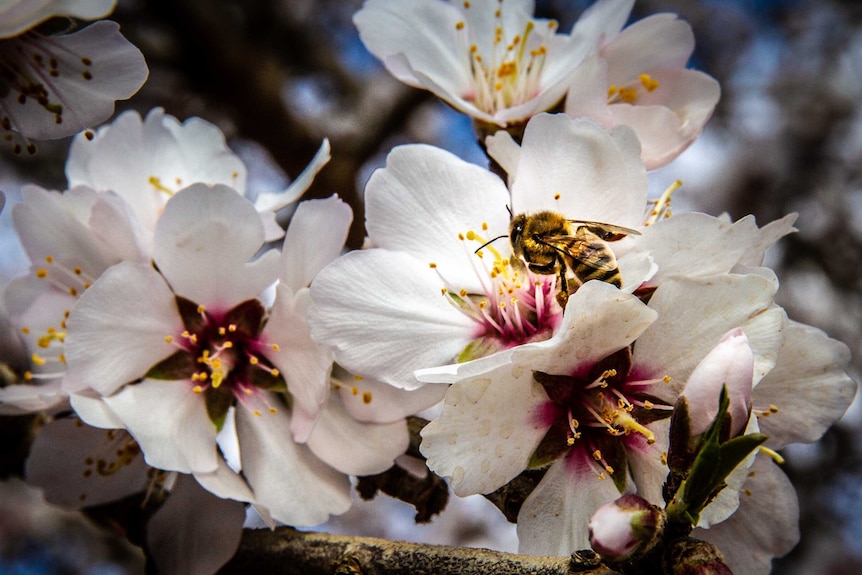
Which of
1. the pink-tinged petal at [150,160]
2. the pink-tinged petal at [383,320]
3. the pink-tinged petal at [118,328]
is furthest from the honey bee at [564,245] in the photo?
the pink-tinged petal at [150,160]

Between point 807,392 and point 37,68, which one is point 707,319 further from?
point 37,68

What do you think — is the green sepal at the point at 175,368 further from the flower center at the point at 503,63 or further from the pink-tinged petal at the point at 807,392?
the pink-tinged petal at the point at 807,392

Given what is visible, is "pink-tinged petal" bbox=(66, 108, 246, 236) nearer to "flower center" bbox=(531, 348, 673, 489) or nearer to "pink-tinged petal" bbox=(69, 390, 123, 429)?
"pink-tinged petal" bbox=(69, 390, 123, 429)

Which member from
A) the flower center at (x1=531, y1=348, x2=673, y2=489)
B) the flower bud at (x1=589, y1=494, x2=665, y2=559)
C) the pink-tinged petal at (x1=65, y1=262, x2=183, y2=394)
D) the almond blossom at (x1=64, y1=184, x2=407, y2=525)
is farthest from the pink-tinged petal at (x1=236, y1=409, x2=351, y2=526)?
the flower bud at (x1=589, y1=494, x2=665, y2=559)

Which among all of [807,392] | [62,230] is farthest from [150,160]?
[807,392]

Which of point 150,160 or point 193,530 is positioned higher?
point 150,160

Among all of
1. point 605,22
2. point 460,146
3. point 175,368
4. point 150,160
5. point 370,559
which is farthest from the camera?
point 460,146

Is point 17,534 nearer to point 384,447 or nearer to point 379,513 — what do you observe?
point 379,513

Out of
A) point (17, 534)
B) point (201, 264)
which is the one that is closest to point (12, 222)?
point (201, 264)
